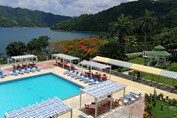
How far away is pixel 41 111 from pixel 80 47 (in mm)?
22053

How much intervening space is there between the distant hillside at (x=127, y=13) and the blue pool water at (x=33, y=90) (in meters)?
62.7

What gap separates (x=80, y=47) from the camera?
3453 centimetres

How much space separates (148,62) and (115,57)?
7.11 meters

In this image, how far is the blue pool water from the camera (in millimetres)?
19453

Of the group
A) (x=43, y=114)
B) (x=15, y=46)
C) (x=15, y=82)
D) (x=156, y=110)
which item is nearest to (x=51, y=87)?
(x=15, y=82)

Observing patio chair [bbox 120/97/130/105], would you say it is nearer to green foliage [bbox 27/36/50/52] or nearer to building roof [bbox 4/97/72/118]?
building roof [bbox 4/97/72/118]

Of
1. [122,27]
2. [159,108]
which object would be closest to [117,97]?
[159,108]

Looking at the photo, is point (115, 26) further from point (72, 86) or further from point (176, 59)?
point (72, 86)

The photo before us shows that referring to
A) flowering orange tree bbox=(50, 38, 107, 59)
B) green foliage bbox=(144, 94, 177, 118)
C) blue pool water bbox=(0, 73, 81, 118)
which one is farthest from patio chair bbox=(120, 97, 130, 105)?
flowering orange tree bbox=(50, 38, 107, 59)

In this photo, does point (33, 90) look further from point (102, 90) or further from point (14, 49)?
point (14, 49)

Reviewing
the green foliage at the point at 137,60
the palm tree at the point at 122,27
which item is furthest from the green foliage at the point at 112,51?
the palm tree at the point at 122,27

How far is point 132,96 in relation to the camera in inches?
733

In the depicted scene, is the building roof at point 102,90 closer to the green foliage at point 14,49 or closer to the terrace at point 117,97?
the terrace at point 117,97

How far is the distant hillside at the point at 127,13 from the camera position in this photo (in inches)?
3301
